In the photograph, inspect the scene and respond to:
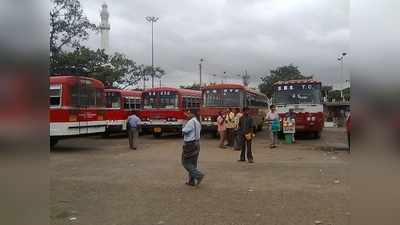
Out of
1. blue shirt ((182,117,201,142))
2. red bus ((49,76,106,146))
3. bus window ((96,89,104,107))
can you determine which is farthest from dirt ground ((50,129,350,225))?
bus window ((96,89,104,107))

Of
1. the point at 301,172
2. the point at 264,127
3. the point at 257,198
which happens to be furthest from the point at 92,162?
the point at 264,127

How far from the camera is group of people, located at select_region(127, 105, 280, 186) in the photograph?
9648 mm

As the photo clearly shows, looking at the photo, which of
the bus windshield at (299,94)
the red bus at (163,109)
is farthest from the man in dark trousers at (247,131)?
the red bus at (163,109)

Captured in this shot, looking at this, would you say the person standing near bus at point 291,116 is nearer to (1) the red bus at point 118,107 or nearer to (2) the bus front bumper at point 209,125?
(2) the bus front bumper at point 209,125

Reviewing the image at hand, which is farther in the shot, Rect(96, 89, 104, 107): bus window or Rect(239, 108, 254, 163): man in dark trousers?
Rect(96, 89, 104, 107): bus window

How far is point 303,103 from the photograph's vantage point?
2162 cm

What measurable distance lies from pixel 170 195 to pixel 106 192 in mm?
1277

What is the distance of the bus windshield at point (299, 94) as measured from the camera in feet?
70.9

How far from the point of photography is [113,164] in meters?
13.5

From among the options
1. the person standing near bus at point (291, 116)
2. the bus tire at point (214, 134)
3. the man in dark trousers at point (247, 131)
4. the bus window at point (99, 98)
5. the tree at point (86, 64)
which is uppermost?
the tree at point (86, 64)

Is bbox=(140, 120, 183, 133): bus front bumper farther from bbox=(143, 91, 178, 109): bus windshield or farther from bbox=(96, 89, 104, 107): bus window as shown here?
bbox=(96, 89, 104, 107): bus window

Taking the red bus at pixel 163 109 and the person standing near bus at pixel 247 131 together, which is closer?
the person standing near bus at pixel 247 131

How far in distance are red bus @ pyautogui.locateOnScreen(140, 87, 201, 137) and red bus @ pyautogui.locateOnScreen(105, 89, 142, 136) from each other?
0.80 meters
